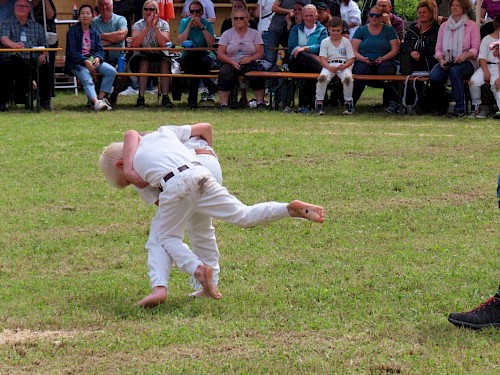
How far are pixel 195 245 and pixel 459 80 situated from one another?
889 centimetres

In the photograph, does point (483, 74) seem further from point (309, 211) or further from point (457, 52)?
point (309, 211)

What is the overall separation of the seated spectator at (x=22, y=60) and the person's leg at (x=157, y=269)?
389 inches

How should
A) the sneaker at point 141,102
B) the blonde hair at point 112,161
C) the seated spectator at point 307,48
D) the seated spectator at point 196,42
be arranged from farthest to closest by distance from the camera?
the seated spectator at point 196,42 < the sneaker at point 141,102 < the seated spectator at point 307,48 < the blonde hair at point 112,161

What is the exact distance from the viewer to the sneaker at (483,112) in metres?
14.0

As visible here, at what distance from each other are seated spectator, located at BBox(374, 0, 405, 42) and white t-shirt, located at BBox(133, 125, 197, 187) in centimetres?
1025

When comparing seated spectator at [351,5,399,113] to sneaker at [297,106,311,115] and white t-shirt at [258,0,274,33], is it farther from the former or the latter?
white t-shirt at [258,0,274,33]

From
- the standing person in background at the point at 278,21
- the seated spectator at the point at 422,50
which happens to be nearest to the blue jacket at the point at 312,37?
the standing person in background at the point at 278,21

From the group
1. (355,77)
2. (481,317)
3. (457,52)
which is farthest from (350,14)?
(481,317)

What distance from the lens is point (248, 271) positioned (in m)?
6.61

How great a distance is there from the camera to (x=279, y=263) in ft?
22.2

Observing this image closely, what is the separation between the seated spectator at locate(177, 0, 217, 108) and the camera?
16375 mm

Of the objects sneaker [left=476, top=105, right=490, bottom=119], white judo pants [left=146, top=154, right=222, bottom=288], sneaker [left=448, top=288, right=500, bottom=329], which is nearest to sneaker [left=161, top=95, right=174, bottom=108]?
sneaker [left=476, top=105, right=490, bottom=119]

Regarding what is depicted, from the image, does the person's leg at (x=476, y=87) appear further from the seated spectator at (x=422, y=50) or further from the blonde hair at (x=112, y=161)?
the blonde hair at (x=112, y=161)

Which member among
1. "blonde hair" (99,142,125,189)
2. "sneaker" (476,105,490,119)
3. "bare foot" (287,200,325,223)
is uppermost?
"blonde hair" (99,142,125,189)
